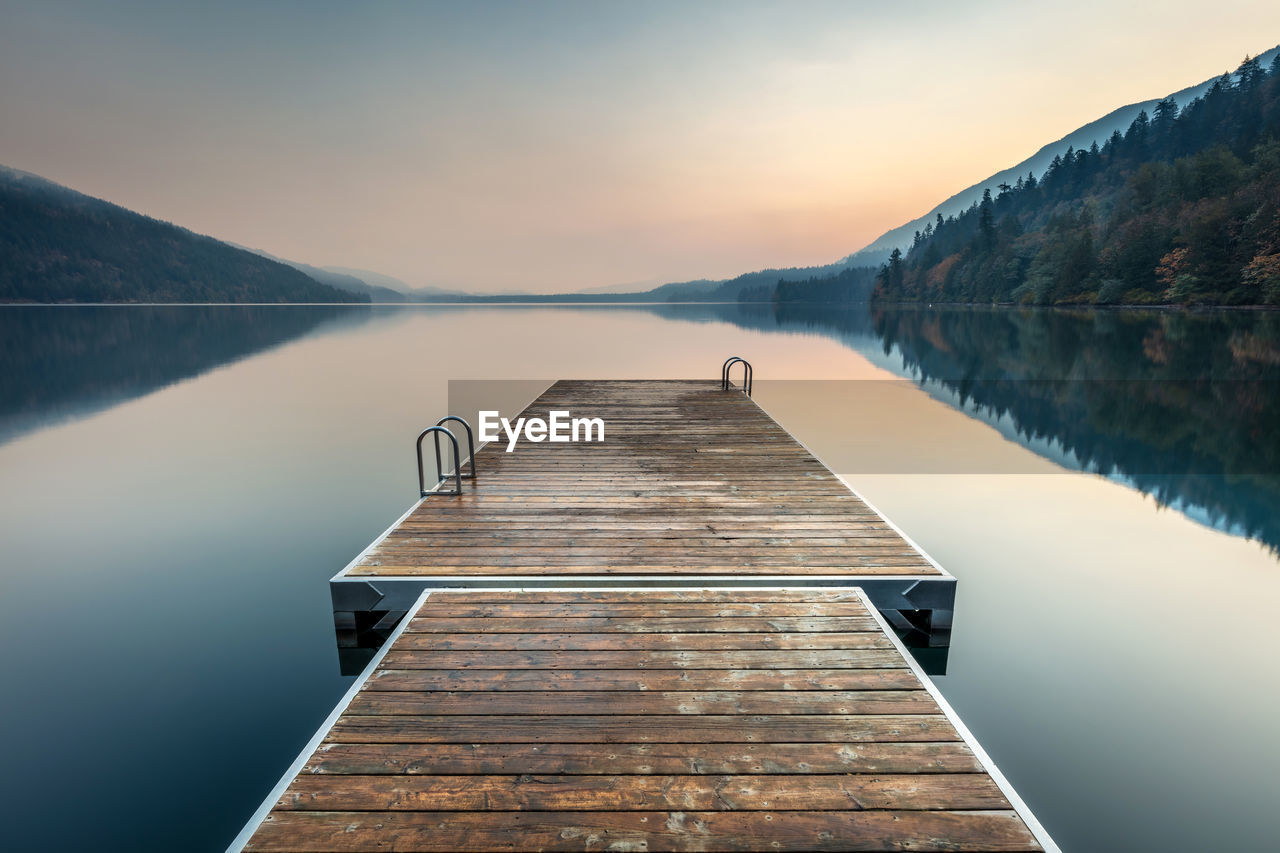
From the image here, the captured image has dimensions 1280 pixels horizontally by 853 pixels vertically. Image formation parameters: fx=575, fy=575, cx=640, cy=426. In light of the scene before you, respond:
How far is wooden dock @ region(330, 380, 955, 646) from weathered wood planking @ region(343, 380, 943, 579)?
1 centimetres

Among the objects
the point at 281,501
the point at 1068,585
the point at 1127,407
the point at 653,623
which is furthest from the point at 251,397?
the point at 1127,407

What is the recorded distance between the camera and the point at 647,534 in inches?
171

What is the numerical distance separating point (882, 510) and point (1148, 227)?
63032 mm

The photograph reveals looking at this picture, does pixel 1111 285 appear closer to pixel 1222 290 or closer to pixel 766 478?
pixel 1222 290

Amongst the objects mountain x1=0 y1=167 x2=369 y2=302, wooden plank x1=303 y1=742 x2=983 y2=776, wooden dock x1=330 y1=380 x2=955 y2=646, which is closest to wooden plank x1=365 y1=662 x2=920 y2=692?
wooden plank x1=303 y1=742 x2=983 y2=776

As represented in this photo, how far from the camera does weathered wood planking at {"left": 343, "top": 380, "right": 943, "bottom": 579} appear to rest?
3779 millimetres

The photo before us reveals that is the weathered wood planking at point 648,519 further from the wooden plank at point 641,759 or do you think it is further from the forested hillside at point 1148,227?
the forested hillside at point 1148,227

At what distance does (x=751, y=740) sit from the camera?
2162 millimetres

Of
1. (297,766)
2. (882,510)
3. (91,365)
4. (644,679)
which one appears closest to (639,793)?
(644,679)

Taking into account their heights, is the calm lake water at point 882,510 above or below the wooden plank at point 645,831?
below

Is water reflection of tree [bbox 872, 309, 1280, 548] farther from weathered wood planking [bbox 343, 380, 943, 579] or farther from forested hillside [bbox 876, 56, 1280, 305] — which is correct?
forested hillside [bbox 876, 56, 1280, 305]

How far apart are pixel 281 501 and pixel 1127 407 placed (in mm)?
19393

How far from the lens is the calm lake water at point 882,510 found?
10.5 ft

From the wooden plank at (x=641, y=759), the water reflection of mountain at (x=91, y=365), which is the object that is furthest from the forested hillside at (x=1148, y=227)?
the water reflection of mountain at (x=91, y=365)
